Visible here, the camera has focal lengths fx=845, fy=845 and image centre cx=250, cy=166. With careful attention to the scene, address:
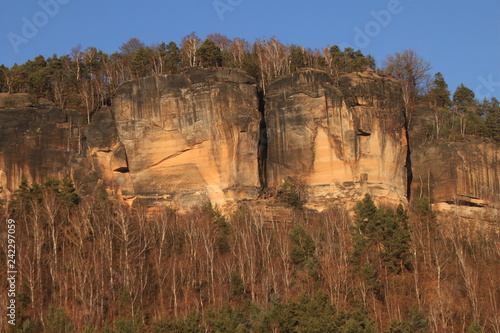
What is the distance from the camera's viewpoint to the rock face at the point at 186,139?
6519 centimetres

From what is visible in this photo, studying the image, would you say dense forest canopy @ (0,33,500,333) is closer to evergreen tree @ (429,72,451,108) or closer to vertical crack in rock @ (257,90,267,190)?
vertical crack in rock @ (257,90,267,190)

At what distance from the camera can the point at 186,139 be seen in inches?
2608

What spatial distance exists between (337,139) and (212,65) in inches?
555

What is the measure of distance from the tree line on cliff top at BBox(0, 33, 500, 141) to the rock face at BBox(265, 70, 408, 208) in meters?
3.07

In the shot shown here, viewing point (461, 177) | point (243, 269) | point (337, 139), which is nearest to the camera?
point (243, 269)

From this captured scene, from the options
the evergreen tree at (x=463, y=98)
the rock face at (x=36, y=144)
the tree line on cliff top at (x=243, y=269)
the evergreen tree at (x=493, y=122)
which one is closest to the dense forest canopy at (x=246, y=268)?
the tree line on cliff top at (x=243, y=269)

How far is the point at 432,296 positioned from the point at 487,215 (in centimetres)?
1787

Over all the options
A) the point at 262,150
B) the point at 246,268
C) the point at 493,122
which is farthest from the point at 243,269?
the point at 493,122

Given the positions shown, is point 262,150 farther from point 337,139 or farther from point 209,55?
point 209,55

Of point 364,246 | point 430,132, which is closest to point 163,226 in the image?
point 364,246

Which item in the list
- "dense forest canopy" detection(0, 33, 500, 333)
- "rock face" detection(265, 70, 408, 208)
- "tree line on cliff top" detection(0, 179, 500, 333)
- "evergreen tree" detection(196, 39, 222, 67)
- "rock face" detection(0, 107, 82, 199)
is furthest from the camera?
"evergreen tree" detection(196, 39, 222, 67)

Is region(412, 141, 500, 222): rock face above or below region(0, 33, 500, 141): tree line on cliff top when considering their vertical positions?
below

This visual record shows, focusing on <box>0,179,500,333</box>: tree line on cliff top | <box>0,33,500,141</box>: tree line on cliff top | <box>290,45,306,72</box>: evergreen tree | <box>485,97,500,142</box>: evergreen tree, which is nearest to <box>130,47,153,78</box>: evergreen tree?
<box>0,33,500,141</box>: tree line on cliff top

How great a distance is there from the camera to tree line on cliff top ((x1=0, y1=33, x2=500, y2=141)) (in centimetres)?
7331
